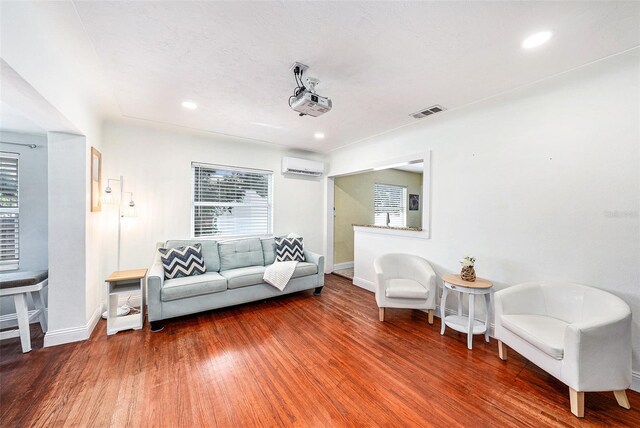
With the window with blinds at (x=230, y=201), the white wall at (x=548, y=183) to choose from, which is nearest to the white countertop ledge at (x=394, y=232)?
the white wall at (x=548, y=183)

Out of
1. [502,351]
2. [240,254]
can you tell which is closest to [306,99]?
[240,254]

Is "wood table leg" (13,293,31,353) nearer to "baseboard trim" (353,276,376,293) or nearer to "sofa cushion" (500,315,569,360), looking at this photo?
"baseboard trim" (353,276,376,293)

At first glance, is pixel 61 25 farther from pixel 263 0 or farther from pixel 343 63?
pixel 343 63

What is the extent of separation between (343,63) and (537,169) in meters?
2.17

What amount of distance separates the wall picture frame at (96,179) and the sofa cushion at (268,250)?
84.6 inches

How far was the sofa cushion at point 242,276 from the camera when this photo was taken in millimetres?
3189

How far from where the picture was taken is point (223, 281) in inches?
122

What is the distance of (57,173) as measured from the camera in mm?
2365

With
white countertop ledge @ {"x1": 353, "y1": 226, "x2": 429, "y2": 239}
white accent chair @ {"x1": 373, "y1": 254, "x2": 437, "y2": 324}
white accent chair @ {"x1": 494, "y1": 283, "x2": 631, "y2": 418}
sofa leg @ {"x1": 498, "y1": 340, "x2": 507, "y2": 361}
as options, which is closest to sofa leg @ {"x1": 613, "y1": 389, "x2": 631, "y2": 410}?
white accent chair @ {"x1": 494, "y1": 283, "x2": 631, "y2": 418}

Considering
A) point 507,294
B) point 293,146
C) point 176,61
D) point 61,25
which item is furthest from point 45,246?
point 507,294

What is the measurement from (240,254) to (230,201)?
104cm

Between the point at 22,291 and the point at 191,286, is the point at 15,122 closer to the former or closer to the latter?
the point at 22,291

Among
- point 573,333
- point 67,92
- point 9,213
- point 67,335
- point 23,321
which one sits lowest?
point 67,335

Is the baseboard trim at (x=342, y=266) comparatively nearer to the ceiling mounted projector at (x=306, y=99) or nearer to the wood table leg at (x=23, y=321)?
the ceiling mounted projector at (x=306, y=99)
